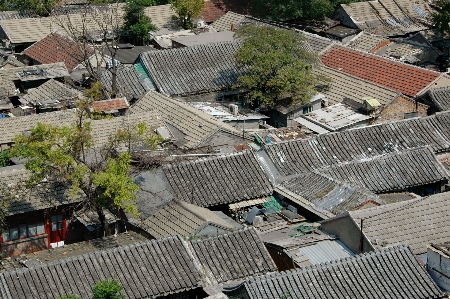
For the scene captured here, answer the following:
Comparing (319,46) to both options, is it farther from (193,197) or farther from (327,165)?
(193,197)

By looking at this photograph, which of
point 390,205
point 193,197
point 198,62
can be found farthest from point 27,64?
point 390,205

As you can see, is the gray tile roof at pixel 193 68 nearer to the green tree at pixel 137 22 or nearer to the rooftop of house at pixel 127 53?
the rooftop of house at pixel 127 53

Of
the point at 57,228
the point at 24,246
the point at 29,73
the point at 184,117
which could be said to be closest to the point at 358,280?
the point at 57,228

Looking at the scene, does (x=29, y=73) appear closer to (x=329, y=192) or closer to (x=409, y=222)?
(x=329, y=192)

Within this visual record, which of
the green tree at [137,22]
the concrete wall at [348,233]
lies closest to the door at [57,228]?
the concrete wall at [348,233]

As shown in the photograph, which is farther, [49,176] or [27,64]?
[27,64]

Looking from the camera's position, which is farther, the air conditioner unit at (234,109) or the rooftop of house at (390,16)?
the rooftop of house at (390,16)
